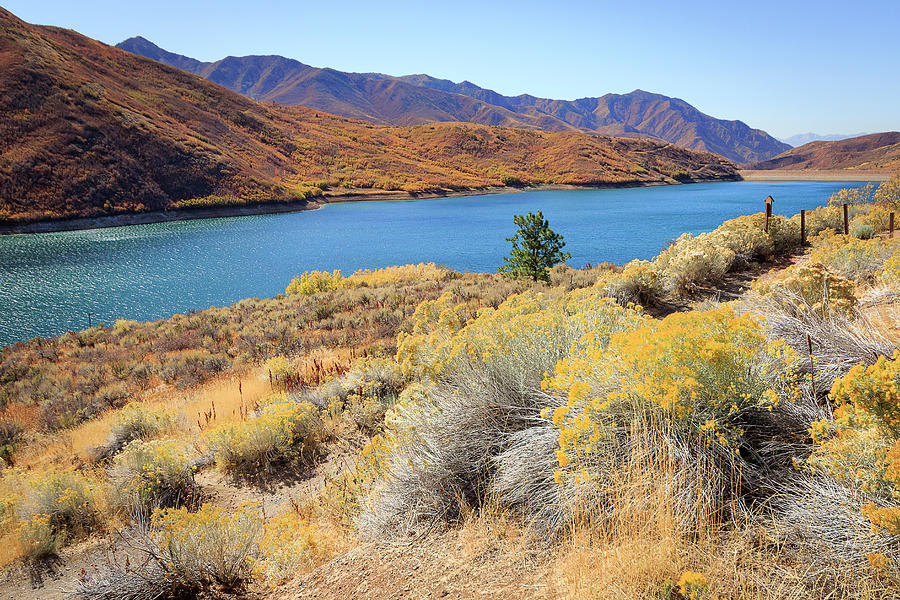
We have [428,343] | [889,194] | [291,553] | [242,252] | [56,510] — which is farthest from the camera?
[242,252]

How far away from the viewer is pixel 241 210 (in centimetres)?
5297

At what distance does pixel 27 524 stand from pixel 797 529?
617cm

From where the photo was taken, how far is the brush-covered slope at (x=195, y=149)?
43.5 meters

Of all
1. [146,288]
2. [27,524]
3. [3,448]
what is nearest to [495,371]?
[27,524]

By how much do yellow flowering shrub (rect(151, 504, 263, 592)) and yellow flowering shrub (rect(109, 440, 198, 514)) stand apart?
1.44 meters

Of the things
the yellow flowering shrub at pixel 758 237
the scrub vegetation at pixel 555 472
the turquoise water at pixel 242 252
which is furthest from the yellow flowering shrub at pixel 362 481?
the turquoise water at pixel 242 252

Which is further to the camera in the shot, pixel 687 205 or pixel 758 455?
pixel 687 205

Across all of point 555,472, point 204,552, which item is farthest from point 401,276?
point 555,472

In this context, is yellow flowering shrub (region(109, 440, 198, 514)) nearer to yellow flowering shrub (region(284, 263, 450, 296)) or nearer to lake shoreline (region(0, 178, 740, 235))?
yellow flowering shrub (region(284, 263, 450, 296))

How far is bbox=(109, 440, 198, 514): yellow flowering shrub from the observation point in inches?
192

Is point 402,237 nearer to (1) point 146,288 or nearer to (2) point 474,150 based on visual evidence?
(1) point 146,288

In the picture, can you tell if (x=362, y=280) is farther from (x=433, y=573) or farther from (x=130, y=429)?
(x=433, y=573)

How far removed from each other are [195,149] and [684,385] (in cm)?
6751

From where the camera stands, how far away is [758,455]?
2.59 m
